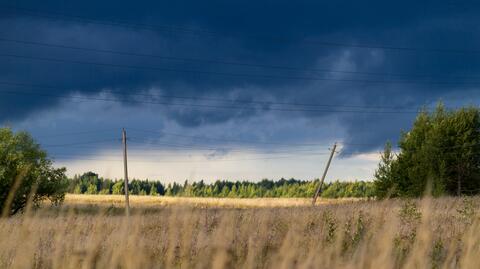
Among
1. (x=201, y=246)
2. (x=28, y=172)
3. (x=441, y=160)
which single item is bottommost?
(x=201, y=246)

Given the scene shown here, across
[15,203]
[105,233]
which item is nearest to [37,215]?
[105,233]

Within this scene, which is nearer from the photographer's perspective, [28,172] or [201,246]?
[201,246]

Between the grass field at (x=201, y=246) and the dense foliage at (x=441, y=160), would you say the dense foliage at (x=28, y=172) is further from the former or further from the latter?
the grass field at (x=201, y=246)

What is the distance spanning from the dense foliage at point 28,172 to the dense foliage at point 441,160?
1268 inches

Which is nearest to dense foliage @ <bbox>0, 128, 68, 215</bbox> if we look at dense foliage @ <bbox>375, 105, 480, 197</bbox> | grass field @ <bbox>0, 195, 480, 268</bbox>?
dense foliage @ <bbox>375, 105, 480, 197</bbox>

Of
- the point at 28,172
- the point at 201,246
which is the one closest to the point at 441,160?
the point at 28,172

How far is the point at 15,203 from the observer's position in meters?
46.7

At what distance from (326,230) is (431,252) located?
177 centimetres

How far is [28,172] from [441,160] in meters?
39.6

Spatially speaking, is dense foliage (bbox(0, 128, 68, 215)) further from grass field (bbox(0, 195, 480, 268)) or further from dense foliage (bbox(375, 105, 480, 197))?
grass field (bbox(0, 195, 480, 268))

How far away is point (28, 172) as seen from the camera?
48.1m

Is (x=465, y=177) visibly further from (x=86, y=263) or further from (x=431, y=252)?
(x=86, y=263)

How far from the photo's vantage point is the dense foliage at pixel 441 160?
51094 millimetres

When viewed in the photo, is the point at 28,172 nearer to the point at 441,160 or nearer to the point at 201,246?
the point at 441,160
